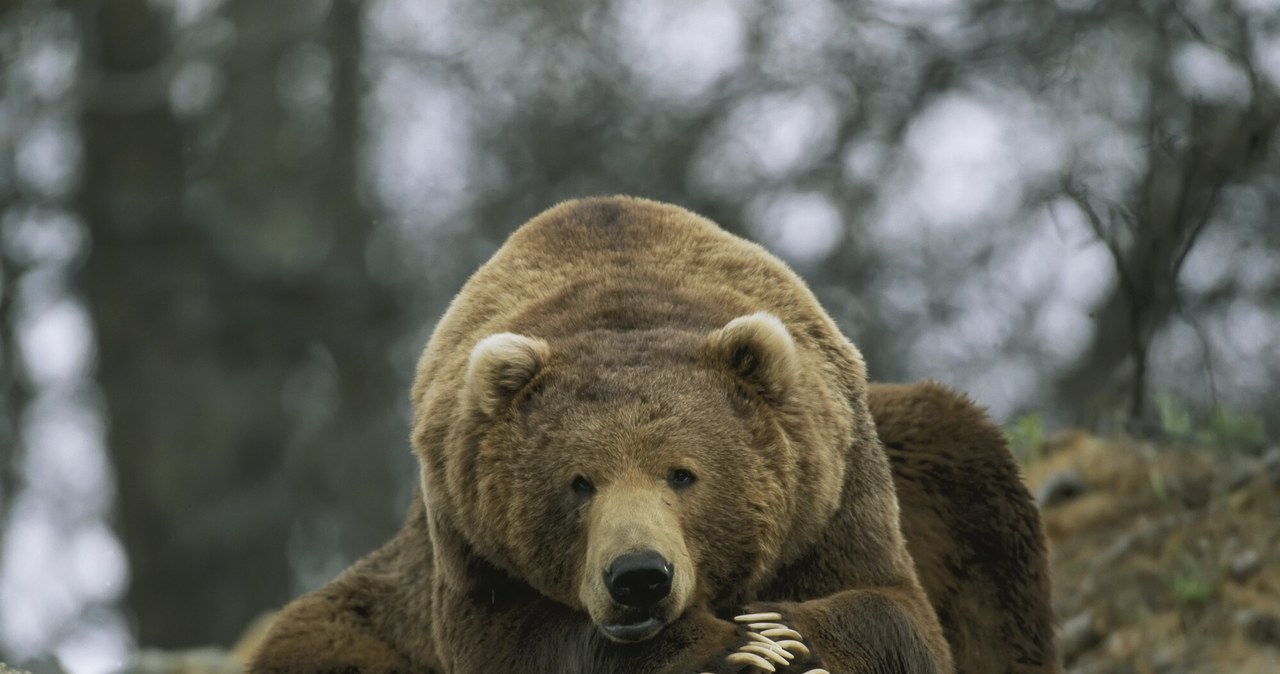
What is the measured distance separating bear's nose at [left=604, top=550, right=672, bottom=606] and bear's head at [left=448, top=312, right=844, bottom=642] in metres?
0.12

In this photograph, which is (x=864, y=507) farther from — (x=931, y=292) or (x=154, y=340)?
(x=154, y=340)

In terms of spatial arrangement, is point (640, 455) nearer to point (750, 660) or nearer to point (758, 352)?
point (758, 352)

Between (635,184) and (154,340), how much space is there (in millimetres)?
6916

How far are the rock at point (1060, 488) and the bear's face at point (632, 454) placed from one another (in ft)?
13.3

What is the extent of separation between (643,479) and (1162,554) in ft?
14.0

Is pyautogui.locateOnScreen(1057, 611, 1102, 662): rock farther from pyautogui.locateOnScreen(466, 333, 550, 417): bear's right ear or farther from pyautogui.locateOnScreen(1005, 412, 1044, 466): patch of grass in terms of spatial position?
pyautogui.locateOnScreen(466, 333, 550, 417): bear's right ear

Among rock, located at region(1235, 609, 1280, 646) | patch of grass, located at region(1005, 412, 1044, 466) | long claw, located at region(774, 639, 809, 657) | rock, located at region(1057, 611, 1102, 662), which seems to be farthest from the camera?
patch of grass, located at region(1005, 412, 1044, 466)

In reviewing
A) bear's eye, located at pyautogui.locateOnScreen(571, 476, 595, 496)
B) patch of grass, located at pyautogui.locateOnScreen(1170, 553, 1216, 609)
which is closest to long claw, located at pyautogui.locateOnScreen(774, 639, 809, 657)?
bear's eye, located at pyautogui.locateOnScreen(571, 476, 595, 496)

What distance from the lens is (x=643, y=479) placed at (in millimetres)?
5238

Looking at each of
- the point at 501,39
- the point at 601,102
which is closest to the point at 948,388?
the point at 601,102

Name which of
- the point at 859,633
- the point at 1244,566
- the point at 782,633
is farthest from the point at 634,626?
the point at 1244,566

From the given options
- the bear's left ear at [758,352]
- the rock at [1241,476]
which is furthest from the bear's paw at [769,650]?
the rock at [1241,476]

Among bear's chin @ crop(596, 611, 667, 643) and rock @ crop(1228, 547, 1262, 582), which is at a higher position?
bear's chin @ crop(596, 611, 667, 643)

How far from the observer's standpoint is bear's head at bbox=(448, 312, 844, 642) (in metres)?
5.28
